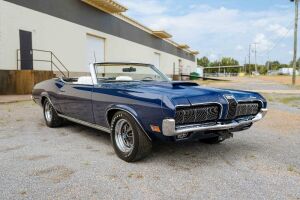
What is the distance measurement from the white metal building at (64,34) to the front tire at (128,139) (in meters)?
6.49

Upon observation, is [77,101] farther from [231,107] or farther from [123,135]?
[231,107]

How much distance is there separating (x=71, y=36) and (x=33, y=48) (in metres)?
3.58

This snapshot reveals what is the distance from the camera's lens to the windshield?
5441 millimetres

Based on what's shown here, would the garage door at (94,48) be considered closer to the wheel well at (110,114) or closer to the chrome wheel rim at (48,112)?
the chrome wheel rim at (48,112)

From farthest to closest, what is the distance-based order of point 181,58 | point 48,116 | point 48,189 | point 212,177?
point 181,58 → point 48,116 → point 212,177 → point 48,189

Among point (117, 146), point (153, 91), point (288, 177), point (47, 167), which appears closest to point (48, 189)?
point (47, 167)

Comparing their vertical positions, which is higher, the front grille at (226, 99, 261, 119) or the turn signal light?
the front grille at (226, 99, 261, 119)

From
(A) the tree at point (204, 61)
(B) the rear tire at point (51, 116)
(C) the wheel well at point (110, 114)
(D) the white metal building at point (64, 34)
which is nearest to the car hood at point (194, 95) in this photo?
(C) the wheel well at point (110, 114)

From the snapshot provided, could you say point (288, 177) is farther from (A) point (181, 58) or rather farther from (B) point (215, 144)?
(A) point (181, 58)

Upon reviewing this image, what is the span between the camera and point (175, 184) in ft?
11.5

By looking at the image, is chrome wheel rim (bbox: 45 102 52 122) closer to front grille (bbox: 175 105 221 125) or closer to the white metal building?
front grille (bbox: 175 105 221 125)

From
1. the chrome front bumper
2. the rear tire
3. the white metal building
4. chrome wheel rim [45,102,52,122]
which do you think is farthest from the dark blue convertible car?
the white metal building

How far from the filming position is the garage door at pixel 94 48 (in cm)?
2058

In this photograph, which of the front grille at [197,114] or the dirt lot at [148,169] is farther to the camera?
the front grille at [197,114]
